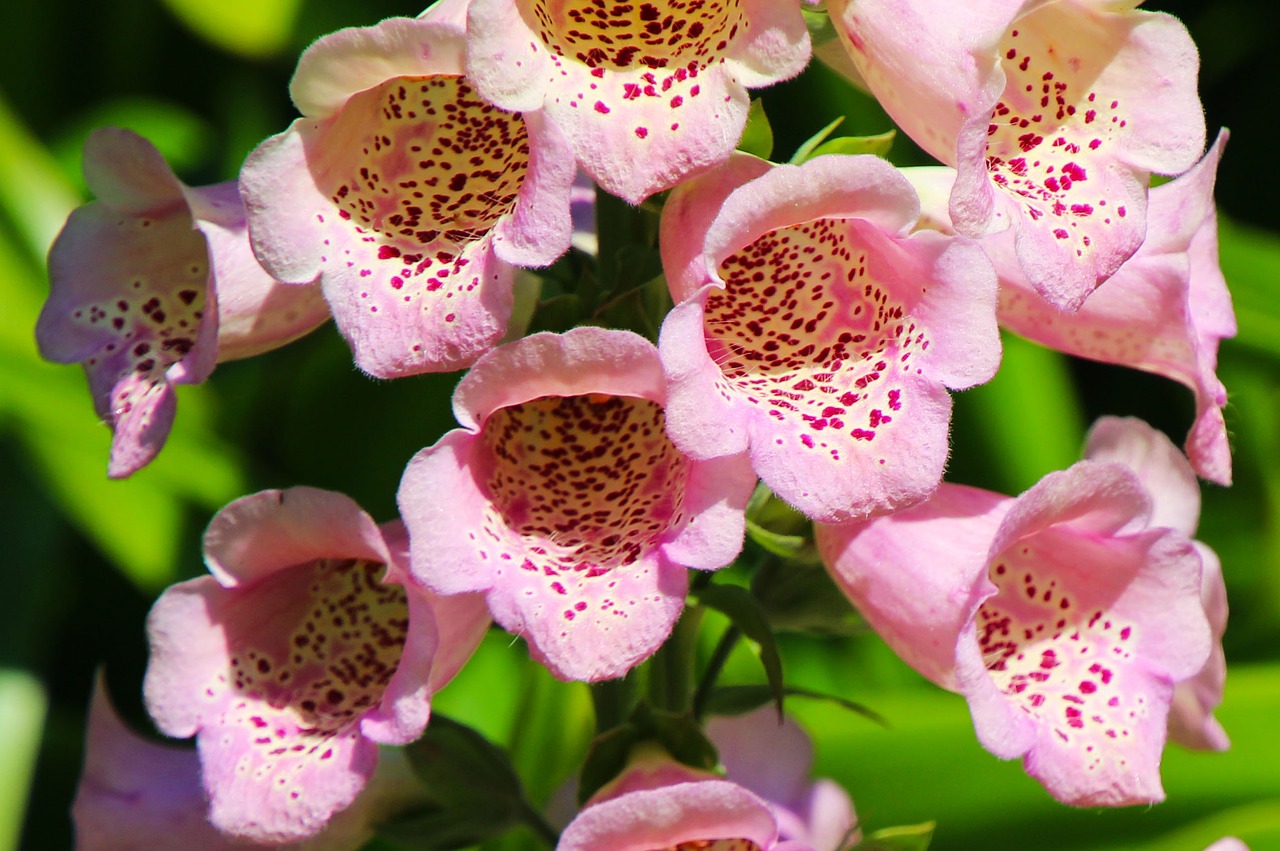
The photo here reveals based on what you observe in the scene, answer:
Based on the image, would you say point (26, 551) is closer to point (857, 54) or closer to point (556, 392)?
point (556, 392)

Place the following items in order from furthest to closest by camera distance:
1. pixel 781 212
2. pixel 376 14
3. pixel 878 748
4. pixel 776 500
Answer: pixel 376 14, pixel 878 748, pixel 776 500, pixel 781 212

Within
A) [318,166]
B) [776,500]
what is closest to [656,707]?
[776,500]

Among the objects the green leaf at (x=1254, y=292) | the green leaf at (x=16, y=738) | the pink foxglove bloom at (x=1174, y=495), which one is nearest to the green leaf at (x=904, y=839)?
the pink foxglove bloom at (x=1174, y=495)

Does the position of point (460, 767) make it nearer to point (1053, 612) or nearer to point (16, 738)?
point (1053, 612)

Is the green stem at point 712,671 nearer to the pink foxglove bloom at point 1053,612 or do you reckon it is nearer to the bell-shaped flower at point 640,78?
the pink foxglove bloom at point 1053,612

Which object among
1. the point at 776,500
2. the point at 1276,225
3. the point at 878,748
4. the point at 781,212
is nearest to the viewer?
the point at 781,212

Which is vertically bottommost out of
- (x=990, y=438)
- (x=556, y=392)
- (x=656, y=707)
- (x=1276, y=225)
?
(x=1276, y=225)

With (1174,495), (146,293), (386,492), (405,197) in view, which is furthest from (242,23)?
(1174,495)

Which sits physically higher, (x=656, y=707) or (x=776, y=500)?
(x=776, y=500)
